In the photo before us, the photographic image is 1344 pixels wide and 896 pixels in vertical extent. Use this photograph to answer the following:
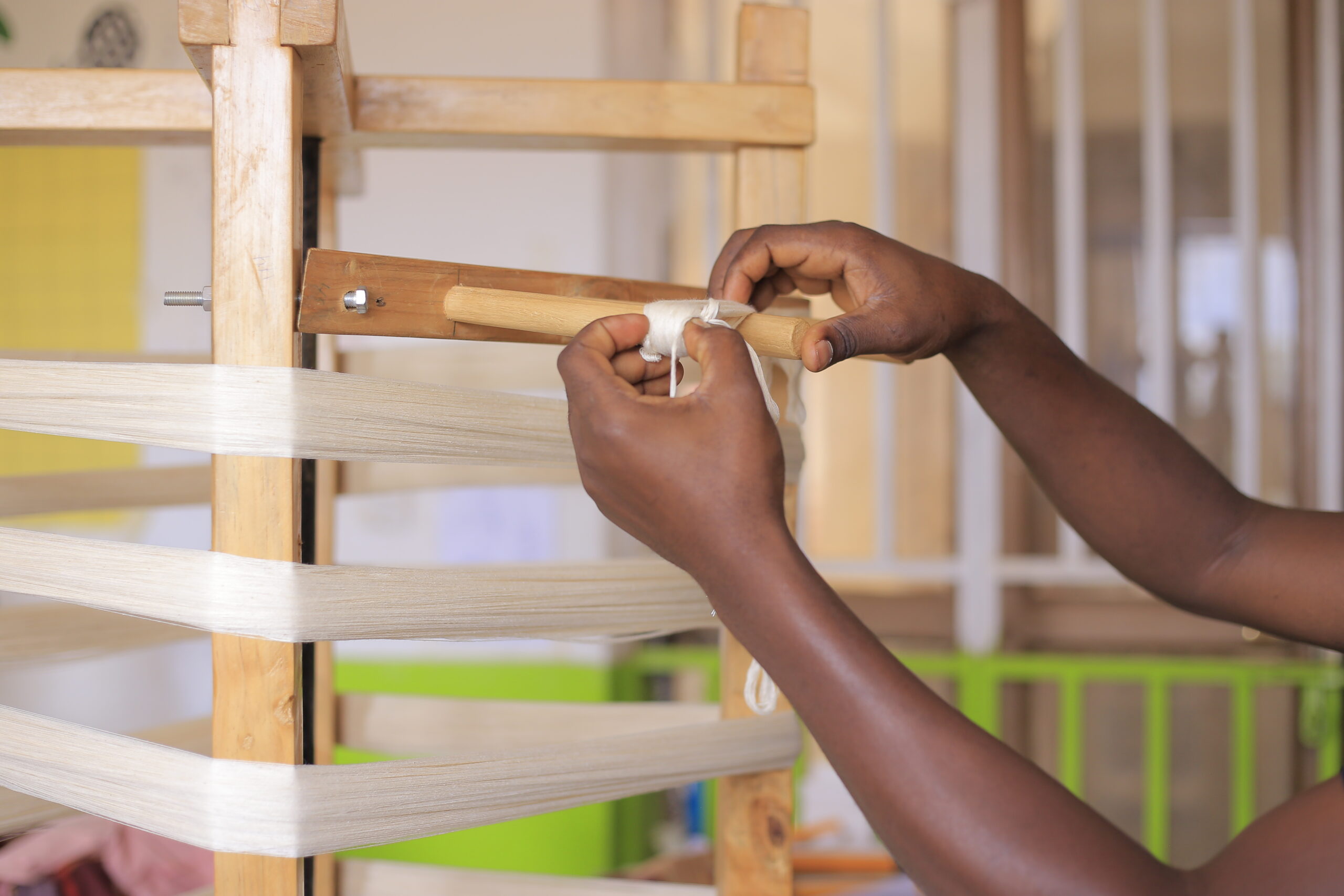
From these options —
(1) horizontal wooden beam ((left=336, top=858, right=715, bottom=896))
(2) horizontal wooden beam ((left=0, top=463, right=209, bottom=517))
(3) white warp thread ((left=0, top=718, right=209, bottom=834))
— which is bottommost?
(1) horizontal wooden beam ((left=336, top=858, right=715, bottom=896))

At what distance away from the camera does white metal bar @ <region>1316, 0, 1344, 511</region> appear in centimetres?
180

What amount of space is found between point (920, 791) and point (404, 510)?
1578mm

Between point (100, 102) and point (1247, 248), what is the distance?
1.84m

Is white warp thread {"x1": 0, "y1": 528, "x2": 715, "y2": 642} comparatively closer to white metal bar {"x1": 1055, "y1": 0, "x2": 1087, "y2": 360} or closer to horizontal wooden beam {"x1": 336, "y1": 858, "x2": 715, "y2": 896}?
horizontal wooden beam {"x1": 336, "y1": 858, "x2": 715, "y2": 896}

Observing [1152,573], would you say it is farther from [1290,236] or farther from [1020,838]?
[1290,236]

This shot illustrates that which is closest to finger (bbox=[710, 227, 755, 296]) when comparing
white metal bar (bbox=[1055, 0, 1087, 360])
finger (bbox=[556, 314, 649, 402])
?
finger (bbox=[556, 314, 649, 402])

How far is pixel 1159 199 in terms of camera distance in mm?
1784

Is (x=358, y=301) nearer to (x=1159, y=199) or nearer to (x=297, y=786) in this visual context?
(x=297, y=786)

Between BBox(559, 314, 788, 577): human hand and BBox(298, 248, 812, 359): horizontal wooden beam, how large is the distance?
0.20 feet

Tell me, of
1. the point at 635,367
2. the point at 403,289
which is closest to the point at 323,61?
the point at 403,289

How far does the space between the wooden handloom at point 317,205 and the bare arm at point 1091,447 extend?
0.08 metres

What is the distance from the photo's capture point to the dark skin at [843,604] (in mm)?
436

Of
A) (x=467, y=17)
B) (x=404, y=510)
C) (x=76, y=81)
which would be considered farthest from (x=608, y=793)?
(x=467, y=17)

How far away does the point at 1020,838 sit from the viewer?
0.43 meters
